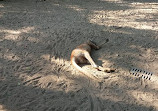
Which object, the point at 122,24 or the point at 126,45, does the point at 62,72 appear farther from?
the point at 122,24

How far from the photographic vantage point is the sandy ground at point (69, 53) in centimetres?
375

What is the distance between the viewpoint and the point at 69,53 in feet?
16.8

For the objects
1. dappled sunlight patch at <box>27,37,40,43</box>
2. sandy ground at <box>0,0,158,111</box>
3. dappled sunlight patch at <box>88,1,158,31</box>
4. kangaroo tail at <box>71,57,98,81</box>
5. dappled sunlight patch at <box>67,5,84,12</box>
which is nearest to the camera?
sandy ground at <box>0,0,158,111</box>

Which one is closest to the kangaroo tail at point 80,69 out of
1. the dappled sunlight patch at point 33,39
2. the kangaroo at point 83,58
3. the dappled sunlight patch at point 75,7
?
the kangaroo at point 83,58

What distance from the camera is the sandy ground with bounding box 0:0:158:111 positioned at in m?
3.75

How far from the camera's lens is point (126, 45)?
526cm

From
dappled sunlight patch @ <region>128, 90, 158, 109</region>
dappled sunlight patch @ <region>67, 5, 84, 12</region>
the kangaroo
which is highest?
dappled sunlight patch @ <region>67, 5, 84, 12</region>

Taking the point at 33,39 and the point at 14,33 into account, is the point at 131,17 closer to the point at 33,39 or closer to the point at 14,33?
the point at 33,39

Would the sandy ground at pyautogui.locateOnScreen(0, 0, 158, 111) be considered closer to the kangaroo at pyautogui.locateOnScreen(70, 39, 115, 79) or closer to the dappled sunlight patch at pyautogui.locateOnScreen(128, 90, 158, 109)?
the dappled sunlight patch at pyautogui.locateOnScreen(128, 90, 158, 109)

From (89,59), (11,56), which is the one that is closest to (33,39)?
(11,56)

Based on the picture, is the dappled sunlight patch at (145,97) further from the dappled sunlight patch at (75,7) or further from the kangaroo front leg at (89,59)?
the dappled sunlight patch at (75,7)

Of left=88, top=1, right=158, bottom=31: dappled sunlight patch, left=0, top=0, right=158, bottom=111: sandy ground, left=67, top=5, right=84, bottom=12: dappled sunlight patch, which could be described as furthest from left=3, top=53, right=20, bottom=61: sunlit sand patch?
left=67, top=5, right=84, bottom=12: dappled sunlight patch

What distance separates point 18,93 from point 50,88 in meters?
0.61

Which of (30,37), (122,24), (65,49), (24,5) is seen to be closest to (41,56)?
(65,49)
